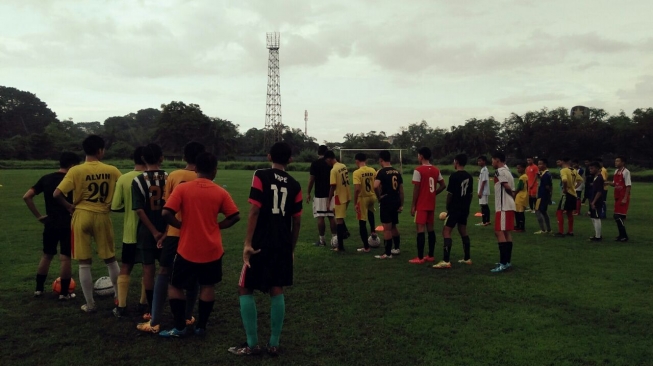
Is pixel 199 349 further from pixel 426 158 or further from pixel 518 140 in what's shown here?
pixel 518 140

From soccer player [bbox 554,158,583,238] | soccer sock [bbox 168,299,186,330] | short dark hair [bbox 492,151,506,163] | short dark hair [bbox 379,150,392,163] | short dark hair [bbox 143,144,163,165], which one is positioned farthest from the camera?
soccer player [bbox 554,158,583,238]

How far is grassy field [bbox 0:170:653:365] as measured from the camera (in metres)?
4.94

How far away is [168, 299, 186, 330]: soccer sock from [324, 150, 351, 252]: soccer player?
17.4ft

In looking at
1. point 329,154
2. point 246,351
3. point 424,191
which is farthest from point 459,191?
point 246,351

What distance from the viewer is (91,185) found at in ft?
19.8

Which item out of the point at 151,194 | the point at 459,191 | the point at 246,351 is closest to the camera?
the point at 246,351

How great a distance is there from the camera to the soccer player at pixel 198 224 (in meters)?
4.90

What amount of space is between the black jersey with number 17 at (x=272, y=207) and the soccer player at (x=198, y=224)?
479mm

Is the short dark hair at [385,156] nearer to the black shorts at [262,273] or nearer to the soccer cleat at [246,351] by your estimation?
the black shorts at [262,273]

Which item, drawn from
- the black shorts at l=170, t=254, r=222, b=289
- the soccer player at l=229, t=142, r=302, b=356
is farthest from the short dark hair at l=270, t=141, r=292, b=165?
the black shorts at l=170, t=254, r=222, b=289

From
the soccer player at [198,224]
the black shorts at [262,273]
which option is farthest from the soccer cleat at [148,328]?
the black shorts at [262,273]

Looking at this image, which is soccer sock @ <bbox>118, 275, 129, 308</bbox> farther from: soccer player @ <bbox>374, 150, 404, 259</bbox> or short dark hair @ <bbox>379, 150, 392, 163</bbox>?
short dark hair @ <bbox>379, 150, 392, 163</bbox>

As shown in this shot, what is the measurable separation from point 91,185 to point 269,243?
110 inches

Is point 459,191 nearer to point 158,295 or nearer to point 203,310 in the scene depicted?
point 203,310
